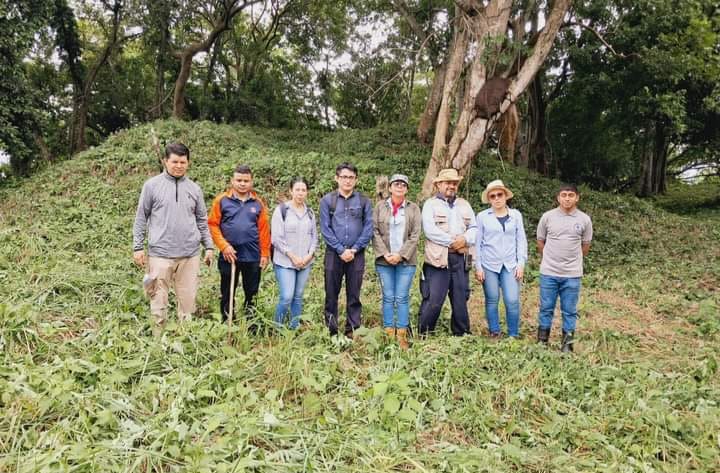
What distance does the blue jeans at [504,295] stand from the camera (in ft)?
15.3

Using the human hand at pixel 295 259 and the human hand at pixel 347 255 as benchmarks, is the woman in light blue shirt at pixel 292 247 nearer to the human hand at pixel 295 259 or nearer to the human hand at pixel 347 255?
the human hand at pixel 295 259

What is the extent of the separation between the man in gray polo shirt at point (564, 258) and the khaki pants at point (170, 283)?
327 cm

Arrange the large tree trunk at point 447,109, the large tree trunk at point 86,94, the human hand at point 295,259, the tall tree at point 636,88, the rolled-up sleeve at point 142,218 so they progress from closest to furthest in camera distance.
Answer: the rolled-up sleeve at point 142,218 < the human hand at point 295,259 < the large tree trunk at point 447,109 < the tall tree at point 636,88 < the large tree trunk at point 86,94

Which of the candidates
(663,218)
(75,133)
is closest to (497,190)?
(663,218)

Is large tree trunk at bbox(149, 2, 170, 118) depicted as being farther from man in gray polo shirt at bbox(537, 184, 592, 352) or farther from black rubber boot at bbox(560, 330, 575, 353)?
black rubber boot at bbox(560, 330, 575, 353)

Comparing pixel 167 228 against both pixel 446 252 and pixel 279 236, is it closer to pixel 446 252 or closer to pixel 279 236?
pixel 279 236

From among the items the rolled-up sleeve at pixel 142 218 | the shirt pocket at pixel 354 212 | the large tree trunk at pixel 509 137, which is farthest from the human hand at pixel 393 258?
the large tree trunk at pixel 509 137

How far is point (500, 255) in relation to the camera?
4648 millimetres

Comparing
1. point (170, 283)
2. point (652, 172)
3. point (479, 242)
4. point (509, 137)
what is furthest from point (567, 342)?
point (652, 172)

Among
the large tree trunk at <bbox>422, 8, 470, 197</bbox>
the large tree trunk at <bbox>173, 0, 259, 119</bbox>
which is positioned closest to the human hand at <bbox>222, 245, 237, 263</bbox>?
the large tree trunk at <bbox>422, 8, 470, 197</bbox>

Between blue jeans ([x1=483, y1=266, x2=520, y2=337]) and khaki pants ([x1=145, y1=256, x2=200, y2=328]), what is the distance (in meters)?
2.73

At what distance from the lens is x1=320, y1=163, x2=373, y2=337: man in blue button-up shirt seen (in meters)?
4.39

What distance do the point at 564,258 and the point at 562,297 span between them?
1.32 ft

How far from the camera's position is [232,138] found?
505 inches
